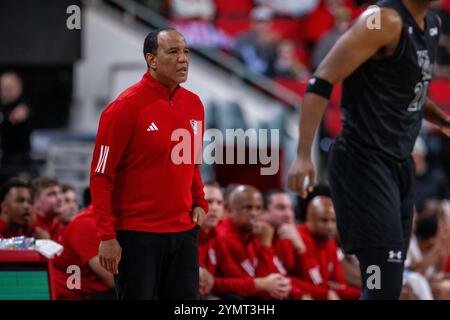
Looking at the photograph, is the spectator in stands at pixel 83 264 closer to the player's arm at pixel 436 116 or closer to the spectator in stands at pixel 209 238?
the spectator in stands at pixel 209 238

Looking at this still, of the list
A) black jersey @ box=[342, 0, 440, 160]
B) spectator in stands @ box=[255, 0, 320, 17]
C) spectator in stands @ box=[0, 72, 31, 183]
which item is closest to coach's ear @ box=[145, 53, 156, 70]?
black jersey @ box=[342, 0, 440, 160]

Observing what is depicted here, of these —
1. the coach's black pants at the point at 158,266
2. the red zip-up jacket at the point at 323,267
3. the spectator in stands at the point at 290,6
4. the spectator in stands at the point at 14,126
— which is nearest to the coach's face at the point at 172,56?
the coach's black pants at the point at 158,266

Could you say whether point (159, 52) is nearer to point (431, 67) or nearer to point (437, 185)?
point (431, 67)

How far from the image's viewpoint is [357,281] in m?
7.49

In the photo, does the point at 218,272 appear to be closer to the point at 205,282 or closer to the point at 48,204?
the point at 205,282

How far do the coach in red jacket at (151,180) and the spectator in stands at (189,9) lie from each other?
8.95 m

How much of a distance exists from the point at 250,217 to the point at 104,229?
251 cm

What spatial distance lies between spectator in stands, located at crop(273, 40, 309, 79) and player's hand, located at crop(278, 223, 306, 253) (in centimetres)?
566

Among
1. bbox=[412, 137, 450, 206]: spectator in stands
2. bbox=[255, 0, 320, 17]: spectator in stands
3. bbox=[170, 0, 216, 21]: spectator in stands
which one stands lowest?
bbox=[412, 137, 450, 206]: spectator in stands

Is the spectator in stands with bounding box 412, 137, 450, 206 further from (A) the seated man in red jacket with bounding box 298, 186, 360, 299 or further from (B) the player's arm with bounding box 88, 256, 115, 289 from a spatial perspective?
(B) the player's arm with bounding box 88, 256, 115, 289

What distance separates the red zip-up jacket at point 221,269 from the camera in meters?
6.52

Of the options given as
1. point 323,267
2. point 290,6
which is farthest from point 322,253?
point 290,6

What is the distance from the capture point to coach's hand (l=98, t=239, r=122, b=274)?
4.22m
